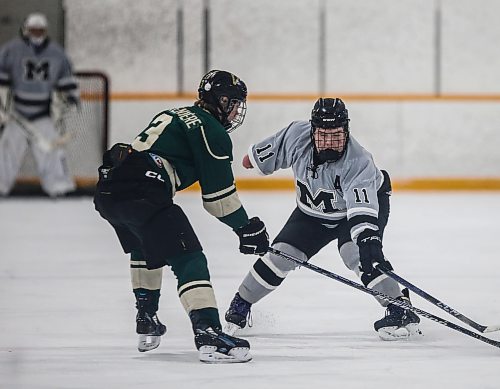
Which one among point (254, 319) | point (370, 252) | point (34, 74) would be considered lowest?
point (254, 319)

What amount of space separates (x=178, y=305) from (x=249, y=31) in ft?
20.5

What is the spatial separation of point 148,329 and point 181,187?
1.38ft

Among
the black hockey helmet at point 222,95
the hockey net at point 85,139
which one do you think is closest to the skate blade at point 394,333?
the black hockey helmet at point 222,95

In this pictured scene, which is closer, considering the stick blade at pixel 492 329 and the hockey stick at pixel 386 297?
the hockey stick at pixel 386 297

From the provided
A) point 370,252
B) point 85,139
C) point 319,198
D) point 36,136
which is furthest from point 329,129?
point 85,139

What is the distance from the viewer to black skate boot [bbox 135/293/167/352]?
11.3 feet

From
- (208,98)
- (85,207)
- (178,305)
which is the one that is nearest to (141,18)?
(85,207)

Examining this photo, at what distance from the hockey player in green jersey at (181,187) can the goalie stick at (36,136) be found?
596 centimetres

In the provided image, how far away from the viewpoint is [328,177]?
3.73m

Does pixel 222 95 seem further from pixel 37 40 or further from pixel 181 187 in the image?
pixel 37 40

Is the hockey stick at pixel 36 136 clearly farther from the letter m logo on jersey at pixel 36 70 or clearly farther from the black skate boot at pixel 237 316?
the black skate boot at pixel 237 316

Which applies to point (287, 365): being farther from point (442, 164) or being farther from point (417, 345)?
point (442, 164)

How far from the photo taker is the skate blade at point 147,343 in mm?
3420

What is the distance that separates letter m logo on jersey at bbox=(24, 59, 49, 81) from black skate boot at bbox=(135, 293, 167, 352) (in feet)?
19.4
